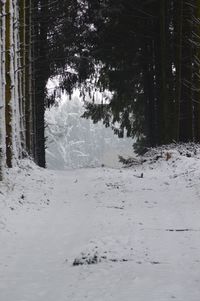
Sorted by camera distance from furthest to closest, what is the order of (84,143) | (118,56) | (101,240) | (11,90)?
(84,143) → (118,56) → (11,90) → (101,240)

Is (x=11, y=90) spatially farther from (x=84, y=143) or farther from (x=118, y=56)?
(x=84, y=143)

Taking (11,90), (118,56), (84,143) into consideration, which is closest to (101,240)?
(11,90)

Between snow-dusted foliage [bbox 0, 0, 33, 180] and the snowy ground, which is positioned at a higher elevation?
snow-dusted foliage [bbox 0, 0, 33, 180]

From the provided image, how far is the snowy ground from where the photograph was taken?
4852mm

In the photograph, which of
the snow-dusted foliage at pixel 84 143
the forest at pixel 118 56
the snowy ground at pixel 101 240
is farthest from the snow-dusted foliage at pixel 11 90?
the snow-dusted foliage at pixel 84 143

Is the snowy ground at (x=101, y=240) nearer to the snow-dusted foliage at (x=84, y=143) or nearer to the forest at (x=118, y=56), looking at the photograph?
the forest at (x=118, y=56)

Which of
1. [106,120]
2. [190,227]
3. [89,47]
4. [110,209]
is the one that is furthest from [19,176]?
[106,120]

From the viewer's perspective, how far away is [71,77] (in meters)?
22.6

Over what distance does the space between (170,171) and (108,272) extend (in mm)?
8827

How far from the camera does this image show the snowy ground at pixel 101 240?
4852 millimetres

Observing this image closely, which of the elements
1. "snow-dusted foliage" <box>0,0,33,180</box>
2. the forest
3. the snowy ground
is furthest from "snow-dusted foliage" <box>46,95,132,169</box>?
the snowy ground

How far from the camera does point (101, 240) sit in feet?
21.5

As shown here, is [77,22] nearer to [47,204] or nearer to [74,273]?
[47,204]

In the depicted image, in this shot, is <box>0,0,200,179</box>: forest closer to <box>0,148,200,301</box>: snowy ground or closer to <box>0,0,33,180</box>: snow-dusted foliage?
<box>0,0,33,180</box>: snow-dusted foliage
